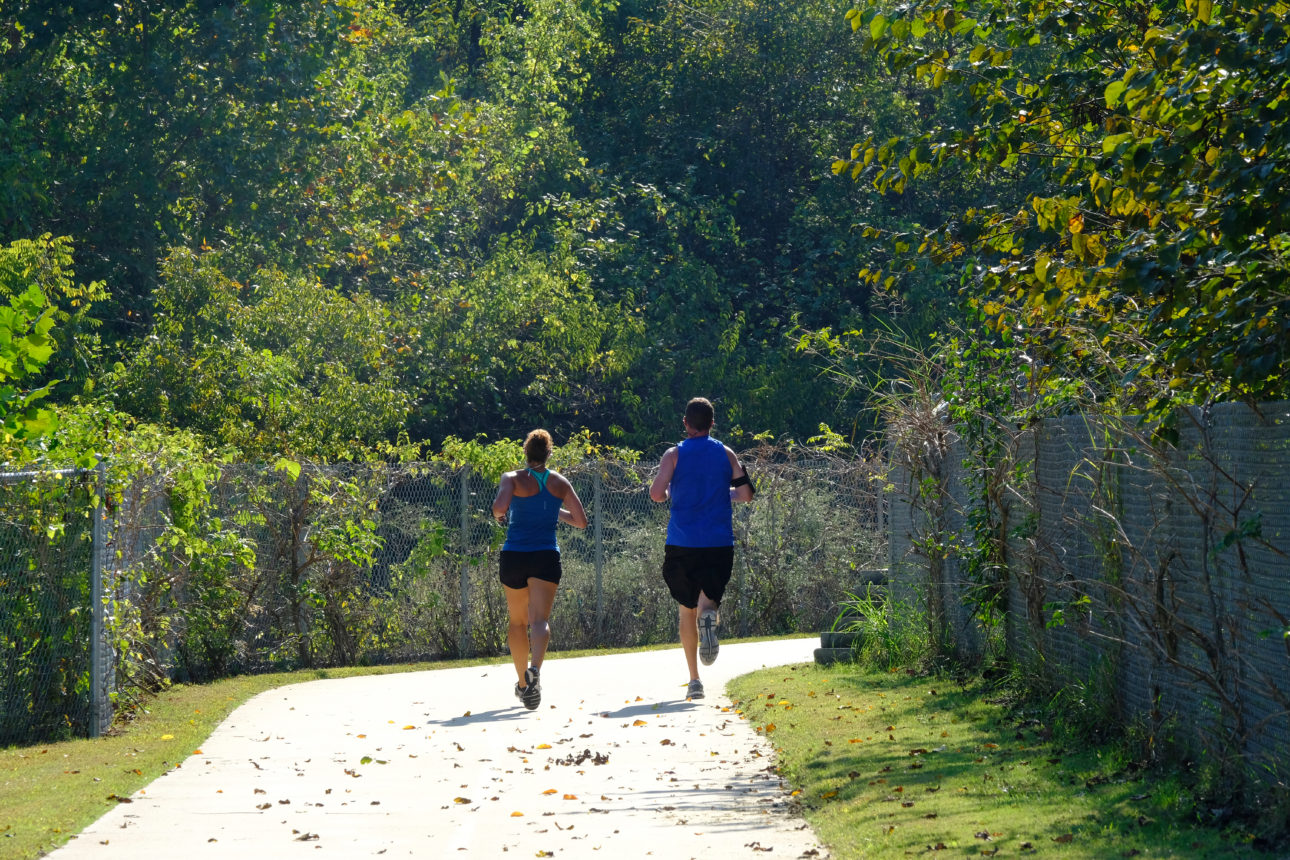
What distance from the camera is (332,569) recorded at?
48.4 feet

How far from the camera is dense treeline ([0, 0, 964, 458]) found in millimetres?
19375

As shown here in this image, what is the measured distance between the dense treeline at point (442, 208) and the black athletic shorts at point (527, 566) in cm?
602

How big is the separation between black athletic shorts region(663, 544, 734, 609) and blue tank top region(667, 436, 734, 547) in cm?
5

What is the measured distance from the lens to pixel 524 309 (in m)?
23.9

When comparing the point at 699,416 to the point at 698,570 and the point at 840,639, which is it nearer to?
the point at 698,570

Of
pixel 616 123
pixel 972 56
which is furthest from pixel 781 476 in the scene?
pixel 616 123

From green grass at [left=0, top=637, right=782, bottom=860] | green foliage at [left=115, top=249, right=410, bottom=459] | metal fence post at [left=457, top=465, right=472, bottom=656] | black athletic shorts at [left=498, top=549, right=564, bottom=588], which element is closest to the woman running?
black athletic shorts at [left=498, top=549, right=564, bottom=588]

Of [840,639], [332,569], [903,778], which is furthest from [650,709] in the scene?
[332,569]

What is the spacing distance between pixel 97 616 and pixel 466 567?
6.12 metres

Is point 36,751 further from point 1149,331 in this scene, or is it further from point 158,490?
point 1149,331

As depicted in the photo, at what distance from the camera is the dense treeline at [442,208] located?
19.4m

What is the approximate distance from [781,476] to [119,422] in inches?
322

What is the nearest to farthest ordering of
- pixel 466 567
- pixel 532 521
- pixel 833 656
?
pixel 532 521 < pixel 833 656 < pixel 466 567

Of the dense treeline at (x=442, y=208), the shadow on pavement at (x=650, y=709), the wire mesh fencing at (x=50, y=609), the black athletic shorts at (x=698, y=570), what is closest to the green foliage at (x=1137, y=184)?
the black athletic shorts at (x=698, y=570)
